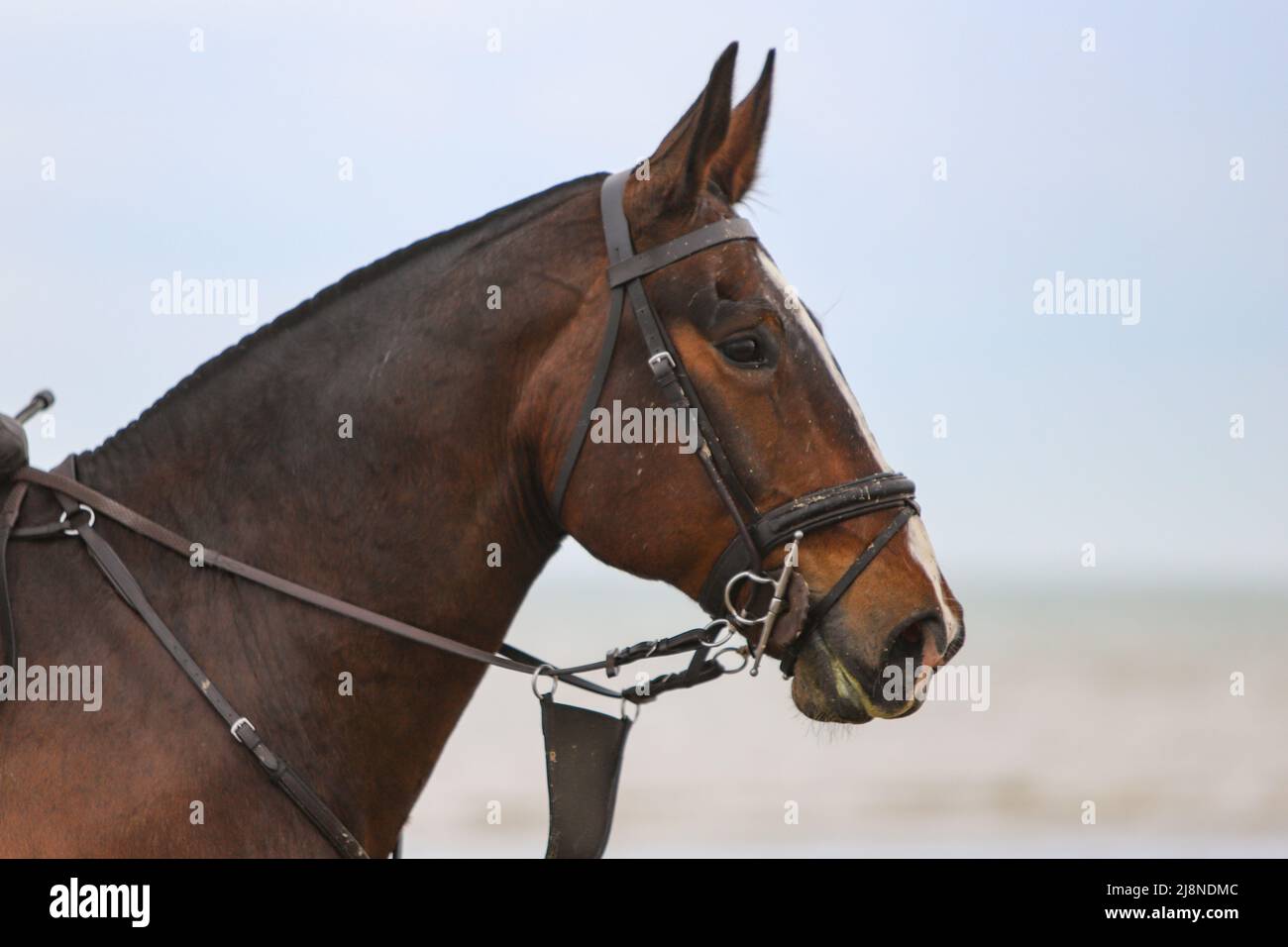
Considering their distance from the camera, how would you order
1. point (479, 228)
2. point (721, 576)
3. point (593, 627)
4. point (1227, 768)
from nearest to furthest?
point (721, 576) < point (479, 228) < point (1227, 768) < point (593, 627)

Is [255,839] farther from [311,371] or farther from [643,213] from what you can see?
[643,213]

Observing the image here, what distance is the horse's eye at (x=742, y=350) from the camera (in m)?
4.50

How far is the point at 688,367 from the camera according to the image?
450cm

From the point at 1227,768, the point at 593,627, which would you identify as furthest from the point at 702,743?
the point at 593,627

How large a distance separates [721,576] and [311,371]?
59.2 inches

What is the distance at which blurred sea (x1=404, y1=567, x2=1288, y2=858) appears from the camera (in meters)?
19.5

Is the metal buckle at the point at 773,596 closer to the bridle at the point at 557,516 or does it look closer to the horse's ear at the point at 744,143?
the bridle at the point at 557,516

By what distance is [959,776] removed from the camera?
2583 cm

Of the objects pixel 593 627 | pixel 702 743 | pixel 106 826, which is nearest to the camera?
pixel 106 826

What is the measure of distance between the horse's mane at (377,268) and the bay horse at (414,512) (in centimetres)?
2

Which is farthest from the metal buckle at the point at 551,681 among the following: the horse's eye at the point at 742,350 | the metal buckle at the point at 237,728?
the horse's eye at the point at 742,350

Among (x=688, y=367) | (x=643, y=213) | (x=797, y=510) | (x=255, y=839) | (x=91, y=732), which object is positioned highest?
(x=643, y=213)

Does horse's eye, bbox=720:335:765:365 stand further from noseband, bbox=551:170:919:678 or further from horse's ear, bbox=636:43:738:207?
horse's ear, bbox=636:43:738:207

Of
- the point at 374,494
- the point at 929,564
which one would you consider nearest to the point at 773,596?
the point at 929,564
